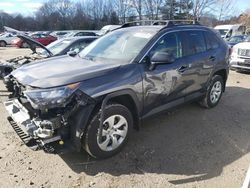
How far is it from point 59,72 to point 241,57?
339 inches

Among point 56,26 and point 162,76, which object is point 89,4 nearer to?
point 56,26

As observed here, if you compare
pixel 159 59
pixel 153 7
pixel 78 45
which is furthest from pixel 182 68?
pixel 153 7

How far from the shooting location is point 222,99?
7152 millimetres

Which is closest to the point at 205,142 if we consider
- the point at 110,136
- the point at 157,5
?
the point at 110,136

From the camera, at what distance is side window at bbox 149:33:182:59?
4.65 metres

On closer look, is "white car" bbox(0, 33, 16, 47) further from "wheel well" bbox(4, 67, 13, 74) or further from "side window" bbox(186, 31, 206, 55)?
"side window" bbox(186, 31, 206, 55)

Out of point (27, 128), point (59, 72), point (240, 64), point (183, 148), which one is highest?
point (59, 72)

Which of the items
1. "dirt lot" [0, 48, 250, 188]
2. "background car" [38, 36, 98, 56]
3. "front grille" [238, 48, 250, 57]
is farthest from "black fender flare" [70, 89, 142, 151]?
"front grille" [238, 48, 250, 57]

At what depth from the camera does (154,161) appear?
4.09 metres

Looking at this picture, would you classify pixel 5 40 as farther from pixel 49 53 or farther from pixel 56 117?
pixel 56 117

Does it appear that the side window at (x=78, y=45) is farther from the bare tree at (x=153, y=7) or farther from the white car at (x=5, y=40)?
the bare tree at (x=153, y=7)

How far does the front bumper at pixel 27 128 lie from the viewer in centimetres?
356

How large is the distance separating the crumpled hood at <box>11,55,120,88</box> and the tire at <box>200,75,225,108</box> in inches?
107

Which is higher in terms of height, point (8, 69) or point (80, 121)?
point (80, 121)
